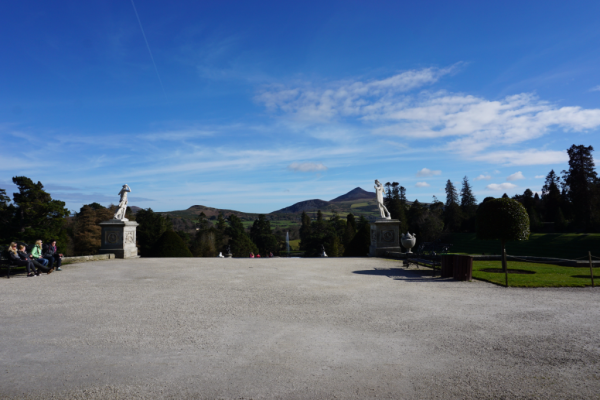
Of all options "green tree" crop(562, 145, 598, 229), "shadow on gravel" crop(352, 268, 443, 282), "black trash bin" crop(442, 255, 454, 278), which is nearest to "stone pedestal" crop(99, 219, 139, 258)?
"shadow on gravel" crop(352, 268, 443, 282)

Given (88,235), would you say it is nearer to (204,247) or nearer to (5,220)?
(5,220)

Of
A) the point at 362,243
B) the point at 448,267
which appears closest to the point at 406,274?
the point at 448,267

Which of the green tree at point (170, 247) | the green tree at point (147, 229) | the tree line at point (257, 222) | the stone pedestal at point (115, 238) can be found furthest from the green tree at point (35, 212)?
the stone pedestal at point (115, 238)

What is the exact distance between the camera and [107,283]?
10.3 meters

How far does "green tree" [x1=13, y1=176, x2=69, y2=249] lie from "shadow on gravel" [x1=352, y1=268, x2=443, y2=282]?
38.5 meters

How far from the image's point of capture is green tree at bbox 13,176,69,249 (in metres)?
37.6

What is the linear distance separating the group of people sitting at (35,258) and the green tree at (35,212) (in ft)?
101

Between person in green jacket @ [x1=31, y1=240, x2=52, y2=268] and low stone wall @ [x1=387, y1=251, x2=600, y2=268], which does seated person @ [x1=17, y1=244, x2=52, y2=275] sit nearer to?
person in green jacket @ [x1=31, y1=240, x2=52, y2=268]

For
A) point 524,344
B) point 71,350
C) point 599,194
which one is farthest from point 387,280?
point 599,194

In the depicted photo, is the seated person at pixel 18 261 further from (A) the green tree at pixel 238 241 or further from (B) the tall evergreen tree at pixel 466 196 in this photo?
(B) the tall evergreen tree at pixel 466 196

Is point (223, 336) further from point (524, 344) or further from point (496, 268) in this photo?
point (496, 268)

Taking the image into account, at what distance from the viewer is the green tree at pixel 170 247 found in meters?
23.4

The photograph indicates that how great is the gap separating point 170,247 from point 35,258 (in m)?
11.7

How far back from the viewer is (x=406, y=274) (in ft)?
40.0
